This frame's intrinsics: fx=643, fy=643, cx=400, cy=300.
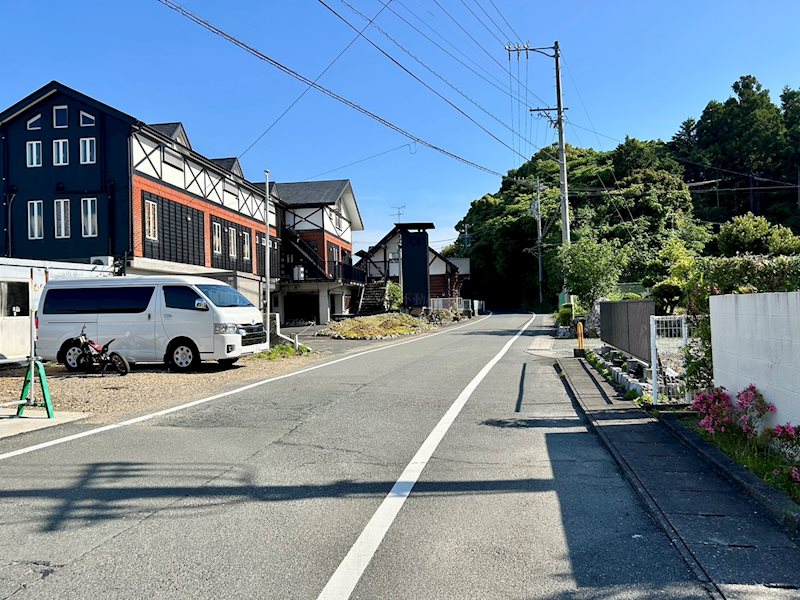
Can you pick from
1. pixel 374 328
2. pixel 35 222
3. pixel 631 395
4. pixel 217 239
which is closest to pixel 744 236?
pixel 374 328

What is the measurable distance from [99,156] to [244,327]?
13.7 m

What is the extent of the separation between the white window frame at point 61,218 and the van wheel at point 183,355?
13.3 m

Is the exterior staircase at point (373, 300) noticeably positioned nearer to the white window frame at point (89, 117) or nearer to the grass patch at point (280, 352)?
the white window frame at point (89, 117)

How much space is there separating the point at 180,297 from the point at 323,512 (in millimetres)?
11104

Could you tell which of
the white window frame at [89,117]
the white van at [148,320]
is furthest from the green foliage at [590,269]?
the white window frame at [89,117]

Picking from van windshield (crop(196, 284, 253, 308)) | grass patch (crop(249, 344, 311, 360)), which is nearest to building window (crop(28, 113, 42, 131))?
grass patch (crop(249, 344, 311, 360))

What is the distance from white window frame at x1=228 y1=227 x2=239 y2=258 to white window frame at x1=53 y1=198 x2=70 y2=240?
8.63 metres

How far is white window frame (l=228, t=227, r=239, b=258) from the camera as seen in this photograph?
108 feet

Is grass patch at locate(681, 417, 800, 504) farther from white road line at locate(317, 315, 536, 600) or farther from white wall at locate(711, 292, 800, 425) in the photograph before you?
white road line at locate(317, 315, 536, 600)

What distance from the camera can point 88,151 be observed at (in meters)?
25.1

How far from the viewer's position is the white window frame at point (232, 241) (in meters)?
32.8

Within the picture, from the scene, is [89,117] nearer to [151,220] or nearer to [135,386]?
[151,220]

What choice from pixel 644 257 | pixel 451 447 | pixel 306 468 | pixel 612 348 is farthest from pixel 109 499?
pixel 644 257

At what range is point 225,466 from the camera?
6336mm
